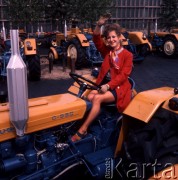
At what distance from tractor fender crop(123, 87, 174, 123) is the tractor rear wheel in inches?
350

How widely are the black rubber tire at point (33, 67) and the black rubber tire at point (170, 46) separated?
6014 millimetres

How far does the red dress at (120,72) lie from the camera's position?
9.63ft

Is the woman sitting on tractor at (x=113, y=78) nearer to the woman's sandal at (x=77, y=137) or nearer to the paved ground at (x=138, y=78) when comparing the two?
the woman's sandal at (x=77, y=137)

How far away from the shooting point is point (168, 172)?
2.24 metres

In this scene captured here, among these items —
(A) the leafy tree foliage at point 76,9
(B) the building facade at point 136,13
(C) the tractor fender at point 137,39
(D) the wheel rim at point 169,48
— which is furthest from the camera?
(B) the building facade at point 136,13

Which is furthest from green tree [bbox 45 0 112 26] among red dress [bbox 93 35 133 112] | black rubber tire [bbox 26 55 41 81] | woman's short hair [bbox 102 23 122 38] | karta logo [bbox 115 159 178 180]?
karta logo [bbox 115 159 178 180]

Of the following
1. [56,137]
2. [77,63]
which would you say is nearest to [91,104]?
[56,137]

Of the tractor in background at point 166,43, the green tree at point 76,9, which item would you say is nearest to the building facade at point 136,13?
the green tree at point 76,9

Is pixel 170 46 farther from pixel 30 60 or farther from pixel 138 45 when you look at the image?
pixel 30 60

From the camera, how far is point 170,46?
11469mm

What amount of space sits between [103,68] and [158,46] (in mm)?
9319

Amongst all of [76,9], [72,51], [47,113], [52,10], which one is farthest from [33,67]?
[52,10]

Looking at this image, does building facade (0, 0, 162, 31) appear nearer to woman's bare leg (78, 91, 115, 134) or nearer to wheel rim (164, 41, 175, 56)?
wheel rim (164, 41, 175, 56)

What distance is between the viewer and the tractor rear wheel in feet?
36.8
